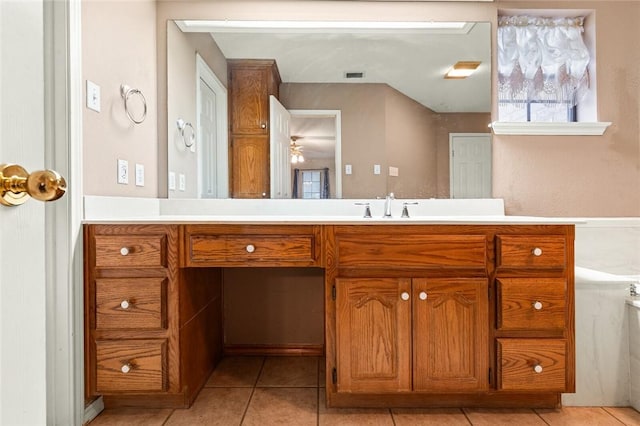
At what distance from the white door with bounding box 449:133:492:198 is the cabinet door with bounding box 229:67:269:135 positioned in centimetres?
109

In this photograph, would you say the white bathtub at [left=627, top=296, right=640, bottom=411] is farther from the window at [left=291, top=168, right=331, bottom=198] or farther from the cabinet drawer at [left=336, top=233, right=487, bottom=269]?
the window at [left=291, top=168, right=331, bottom=198]

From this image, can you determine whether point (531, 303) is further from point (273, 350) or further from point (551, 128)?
point (273, 350)

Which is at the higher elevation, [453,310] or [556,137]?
[556,137]

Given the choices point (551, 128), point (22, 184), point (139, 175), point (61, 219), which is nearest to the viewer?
point (22, 184)

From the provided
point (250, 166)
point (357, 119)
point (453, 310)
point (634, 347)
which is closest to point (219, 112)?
point (250, 166)

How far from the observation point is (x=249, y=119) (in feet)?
7.15

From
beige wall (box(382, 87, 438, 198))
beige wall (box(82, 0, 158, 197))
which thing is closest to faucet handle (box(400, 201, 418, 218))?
beige wall (box(382, 87, 438, 198))

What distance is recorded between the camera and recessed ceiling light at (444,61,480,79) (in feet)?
7.10

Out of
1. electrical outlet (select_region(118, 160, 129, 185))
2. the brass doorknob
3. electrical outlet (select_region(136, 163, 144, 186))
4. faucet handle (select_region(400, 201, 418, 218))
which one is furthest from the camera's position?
faucet handle (select_region(400, 201, 418, 218))

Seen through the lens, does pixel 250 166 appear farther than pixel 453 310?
Yes

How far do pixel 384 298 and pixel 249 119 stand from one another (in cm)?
129

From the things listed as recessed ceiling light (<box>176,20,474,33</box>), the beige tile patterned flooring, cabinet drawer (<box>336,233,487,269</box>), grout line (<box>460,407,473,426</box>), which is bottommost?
the beige tile patterned flooring

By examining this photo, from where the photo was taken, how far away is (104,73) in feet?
5.47

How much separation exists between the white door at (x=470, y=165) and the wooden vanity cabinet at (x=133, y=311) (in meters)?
1.53
